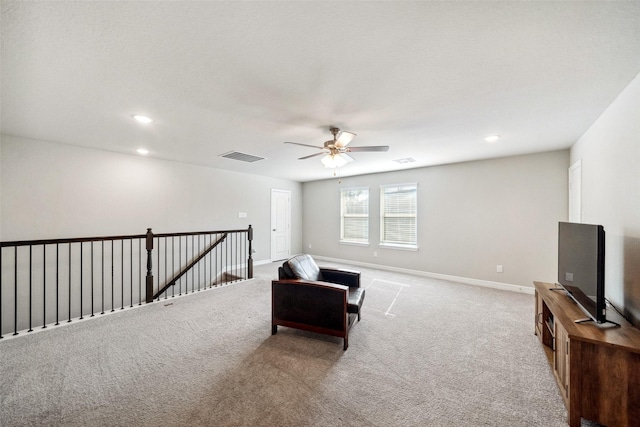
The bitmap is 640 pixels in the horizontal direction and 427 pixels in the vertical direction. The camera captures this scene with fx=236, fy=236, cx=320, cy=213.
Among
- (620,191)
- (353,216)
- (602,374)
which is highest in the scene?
(620,191)

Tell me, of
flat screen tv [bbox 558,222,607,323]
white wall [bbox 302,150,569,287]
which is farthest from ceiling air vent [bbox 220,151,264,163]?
flat screen tv [bbox 558,222,607,323]

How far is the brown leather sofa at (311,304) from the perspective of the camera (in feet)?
8.19

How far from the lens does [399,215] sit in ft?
19.0

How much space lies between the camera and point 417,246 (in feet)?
17.8

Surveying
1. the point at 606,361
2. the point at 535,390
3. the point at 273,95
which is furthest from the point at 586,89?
the point at 273,95

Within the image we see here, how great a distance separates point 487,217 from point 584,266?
276 centimetres

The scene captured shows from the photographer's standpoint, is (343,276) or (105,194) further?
(105,194)

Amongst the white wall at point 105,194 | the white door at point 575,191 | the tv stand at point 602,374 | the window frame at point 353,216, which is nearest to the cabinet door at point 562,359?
the tv stand at point 602,374

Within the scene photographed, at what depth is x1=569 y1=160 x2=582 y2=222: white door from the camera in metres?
3.29

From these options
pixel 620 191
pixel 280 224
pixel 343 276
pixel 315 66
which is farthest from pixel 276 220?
pixel 620 191

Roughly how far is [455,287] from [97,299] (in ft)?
21.3

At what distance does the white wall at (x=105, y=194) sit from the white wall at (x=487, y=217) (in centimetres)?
393

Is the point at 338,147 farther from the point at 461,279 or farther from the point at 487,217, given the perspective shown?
the point at 461,279

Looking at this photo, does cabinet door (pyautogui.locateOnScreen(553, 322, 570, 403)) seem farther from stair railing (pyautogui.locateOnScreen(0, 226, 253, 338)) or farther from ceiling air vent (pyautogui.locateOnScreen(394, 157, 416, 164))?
stair railing (pyautogui.locateOnScreen(0, 226, 253, 338))
